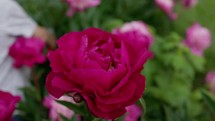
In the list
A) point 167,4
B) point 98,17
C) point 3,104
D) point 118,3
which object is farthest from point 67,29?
point 3,104

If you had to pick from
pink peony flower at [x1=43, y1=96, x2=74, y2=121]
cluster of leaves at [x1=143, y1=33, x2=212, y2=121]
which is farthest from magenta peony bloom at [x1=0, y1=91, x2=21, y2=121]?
cluster of leaves at [x1=143, y1=33, x2=212, y2=121]

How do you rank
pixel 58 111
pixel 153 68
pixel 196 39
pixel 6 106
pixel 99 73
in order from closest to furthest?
1. pixel 99 73
2. pixel 6 106
3. pixel 58 111
4. pixel 153 68
5. pixel 196 39

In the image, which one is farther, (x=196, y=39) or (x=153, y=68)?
(x=196, y=39)

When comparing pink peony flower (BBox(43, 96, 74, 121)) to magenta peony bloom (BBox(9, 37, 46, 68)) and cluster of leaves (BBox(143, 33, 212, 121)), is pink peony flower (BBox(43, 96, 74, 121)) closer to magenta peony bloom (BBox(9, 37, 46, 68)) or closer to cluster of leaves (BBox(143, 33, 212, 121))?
magenta peony bloom (BBox(9, 37, 46, 68))

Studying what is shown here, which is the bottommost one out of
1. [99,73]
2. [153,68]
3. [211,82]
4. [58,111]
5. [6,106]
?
[211,82]

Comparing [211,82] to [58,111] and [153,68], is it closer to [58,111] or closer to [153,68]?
[153,68]

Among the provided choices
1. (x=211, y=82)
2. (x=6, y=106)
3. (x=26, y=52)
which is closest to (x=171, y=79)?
(x=211, y=82)
